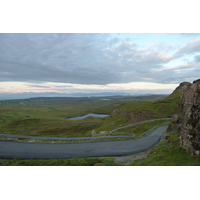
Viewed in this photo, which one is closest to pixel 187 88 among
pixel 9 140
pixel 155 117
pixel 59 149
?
pixel 155 117

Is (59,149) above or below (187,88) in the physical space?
below

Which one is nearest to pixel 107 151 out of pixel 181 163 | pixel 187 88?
pixel 181 163

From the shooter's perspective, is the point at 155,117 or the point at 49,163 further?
the point at 155,117

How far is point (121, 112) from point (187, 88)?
34815mm

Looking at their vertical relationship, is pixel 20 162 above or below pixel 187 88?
below

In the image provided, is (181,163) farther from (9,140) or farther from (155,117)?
(155,117)

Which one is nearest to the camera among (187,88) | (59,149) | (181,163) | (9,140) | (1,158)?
(181,163)

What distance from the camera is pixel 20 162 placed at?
1572cm

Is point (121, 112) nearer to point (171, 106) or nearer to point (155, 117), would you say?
point (155, 117)

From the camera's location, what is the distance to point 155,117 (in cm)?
6625

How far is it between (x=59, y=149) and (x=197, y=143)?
→ 1779 cm

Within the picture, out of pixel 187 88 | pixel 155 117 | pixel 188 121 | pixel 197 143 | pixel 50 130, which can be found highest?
pixel 187 88

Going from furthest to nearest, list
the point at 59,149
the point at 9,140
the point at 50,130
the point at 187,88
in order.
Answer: the point at 50,130 → the point at 187,88 → the point at 9,140 → the point at 59,149

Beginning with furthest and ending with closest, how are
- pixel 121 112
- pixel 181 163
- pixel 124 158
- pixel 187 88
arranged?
1. pixel 121 112
2. pixel 187 88
3. pixel 124 158
4. pixel 181 163
